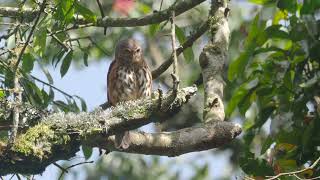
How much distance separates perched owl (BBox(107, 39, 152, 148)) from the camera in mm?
4906

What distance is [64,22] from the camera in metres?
3.64

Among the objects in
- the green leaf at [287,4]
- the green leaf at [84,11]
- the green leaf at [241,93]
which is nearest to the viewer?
the green leaf at [287,4]

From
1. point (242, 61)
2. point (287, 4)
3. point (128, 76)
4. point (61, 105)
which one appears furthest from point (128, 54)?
point (287, 4)

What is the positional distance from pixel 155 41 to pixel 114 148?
14.8ft

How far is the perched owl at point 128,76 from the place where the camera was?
491 centimetres

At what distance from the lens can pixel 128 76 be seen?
505 centimetres

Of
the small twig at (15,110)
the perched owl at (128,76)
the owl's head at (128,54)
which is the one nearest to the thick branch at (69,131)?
the small twig at (15,110)

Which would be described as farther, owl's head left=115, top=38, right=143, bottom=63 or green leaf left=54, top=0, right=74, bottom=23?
owl's head left=115, top=38, right=143, bottom=63

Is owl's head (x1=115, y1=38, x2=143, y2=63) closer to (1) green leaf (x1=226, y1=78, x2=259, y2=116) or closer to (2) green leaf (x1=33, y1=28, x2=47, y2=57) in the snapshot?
(2) green leaf (x1=33, y1=28, x2=47, y2=57)

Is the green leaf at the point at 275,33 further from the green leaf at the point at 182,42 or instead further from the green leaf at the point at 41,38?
the green leaf at the point at 182,42

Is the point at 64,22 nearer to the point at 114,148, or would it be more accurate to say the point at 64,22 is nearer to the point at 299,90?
the point at 114,148

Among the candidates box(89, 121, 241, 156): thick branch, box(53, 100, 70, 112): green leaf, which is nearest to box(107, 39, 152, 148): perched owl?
box(53, 100, 70, 112): green leaf

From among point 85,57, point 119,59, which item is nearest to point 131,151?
point 85,57

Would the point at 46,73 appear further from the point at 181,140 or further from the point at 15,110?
the point at 181,140
